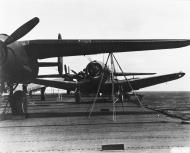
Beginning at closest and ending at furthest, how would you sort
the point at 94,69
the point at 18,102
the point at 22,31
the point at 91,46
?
the point at 22,31 → the point at 91,46 → the point at 18,102 → the point at 94,69

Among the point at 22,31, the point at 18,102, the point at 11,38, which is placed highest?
the point at 22,31

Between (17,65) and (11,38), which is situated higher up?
(11,38)

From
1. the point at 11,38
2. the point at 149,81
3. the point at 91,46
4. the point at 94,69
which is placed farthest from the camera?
the point at 149,81

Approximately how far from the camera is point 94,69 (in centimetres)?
2503

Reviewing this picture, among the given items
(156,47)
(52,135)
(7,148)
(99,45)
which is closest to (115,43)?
(99,45)

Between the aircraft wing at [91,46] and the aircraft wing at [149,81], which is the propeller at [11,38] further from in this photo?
the aircraft wing at [149,81]

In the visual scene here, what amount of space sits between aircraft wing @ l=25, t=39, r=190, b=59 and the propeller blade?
2.63 feet

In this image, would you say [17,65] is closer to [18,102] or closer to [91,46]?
[18,102]

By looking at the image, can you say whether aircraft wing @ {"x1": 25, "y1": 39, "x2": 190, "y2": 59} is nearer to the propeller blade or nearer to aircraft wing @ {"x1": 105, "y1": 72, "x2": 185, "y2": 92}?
the propeller blade

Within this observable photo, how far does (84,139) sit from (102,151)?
4.97 ft

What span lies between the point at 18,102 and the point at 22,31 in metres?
3.77

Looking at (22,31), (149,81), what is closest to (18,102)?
(22,31)

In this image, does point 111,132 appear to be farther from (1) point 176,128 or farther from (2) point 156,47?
(2) point 156,47

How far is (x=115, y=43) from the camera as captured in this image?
532 inches
